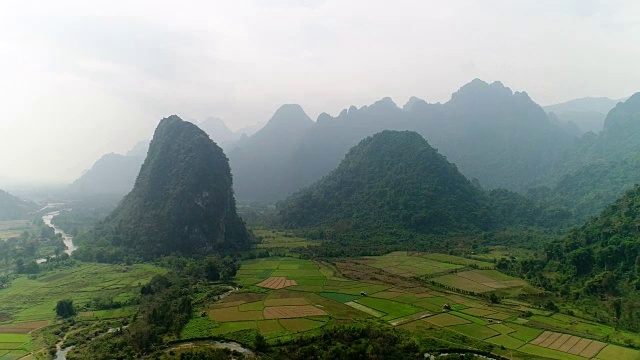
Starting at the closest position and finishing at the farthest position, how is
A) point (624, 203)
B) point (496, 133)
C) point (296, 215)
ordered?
1. point (624, 203)
2. point (296, 215)
3. point (496, 133)

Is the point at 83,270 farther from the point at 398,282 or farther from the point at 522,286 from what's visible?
the point at 522,286

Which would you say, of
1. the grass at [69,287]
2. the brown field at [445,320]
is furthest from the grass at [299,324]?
the grass at [69,287]

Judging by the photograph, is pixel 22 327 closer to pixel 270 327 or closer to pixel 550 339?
pixel 270 327

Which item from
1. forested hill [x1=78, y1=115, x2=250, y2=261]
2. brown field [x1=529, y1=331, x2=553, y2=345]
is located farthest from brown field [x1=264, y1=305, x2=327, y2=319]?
forested hill [x1=78, y1=115, x2=250, y2=261]

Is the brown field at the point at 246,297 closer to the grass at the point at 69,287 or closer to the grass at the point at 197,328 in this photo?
the grass at the point at 197,328

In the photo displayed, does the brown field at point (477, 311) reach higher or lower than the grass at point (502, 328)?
higher

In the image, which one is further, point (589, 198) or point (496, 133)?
point (496, 133)

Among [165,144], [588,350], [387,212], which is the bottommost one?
[588,350]

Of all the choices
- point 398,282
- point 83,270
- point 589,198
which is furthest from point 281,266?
point 589,198
